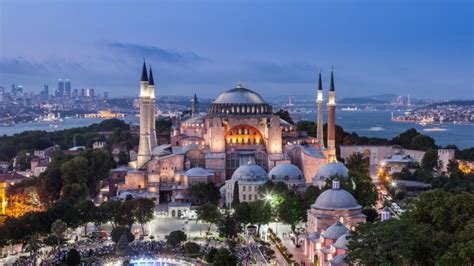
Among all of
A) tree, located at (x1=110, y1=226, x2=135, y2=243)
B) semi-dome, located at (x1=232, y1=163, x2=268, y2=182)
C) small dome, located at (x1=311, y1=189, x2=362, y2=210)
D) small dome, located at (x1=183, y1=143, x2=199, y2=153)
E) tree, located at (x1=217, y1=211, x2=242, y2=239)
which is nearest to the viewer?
small dome, located at (x1=311, y1=189, x2=362, y2=210)

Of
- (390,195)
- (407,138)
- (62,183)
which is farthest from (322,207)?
(407,138)

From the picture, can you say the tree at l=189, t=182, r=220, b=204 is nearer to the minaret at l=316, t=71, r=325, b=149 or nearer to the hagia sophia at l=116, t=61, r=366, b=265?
the hagia sophia at l=116, t=61, r=366, b=265

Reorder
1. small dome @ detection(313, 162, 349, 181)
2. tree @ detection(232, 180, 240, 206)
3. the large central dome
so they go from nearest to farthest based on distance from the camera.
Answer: tree @ detection(232, 180, 240, 206)
small dome @ detection(313, 162, 349, 181)
the large central dome

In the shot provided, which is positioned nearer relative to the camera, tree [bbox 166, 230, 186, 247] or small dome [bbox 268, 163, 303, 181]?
tree [bbox 166, 230, 186, 247]

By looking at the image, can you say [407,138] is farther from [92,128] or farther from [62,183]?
[92,128]

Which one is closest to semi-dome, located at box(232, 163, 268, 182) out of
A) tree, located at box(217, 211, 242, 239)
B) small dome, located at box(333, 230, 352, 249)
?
tree, located at box(217, 211, 242, 239)

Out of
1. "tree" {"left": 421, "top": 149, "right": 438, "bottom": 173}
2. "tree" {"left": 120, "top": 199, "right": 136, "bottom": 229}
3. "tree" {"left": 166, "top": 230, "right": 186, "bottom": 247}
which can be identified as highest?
"tree" {"left": 421, "top": 149, "right": 438, "bottom": 173}

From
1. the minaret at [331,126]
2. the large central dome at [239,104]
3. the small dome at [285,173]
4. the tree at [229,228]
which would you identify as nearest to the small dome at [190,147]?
the large central dome at [239,104]
